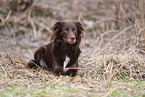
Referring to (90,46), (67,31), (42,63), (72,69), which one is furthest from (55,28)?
(90,46)

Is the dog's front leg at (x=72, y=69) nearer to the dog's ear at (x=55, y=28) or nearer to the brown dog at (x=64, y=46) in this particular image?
the brown dog at (x=64, y=46)

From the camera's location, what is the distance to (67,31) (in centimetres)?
310

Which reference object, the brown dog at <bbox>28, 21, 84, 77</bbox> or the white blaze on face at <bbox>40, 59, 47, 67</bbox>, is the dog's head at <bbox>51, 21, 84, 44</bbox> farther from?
the white blaze on face at <bbox>40, 59, 47, 67</bbox>

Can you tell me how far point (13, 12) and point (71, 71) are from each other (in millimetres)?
4743

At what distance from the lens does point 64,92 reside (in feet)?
7.60

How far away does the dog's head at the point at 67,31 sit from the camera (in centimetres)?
305

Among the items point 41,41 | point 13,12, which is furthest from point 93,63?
point 13,12

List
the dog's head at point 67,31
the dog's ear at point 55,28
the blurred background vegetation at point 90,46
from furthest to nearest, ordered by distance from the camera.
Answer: the dog's ear at point 55,28 → the dog's head at point 67,31 → the blurred background vegetation at point 90,46

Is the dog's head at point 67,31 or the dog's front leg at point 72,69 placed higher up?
the dog's head at point 67,31

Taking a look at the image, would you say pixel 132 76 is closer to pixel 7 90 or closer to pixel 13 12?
pixel 7 90

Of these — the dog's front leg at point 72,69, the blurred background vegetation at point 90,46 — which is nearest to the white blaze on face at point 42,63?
the blurred background vegetation at point 90,46

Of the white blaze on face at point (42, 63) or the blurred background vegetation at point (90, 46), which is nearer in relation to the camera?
the blurred background vegetation at point (90, 46)

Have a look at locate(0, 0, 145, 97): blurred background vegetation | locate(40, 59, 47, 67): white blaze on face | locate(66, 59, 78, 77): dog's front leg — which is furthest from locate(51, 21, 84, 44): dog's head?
locate(40, 59, 47, 67): white blaze on face

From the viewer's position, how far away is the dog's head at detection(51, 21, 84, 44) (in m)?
3.05
